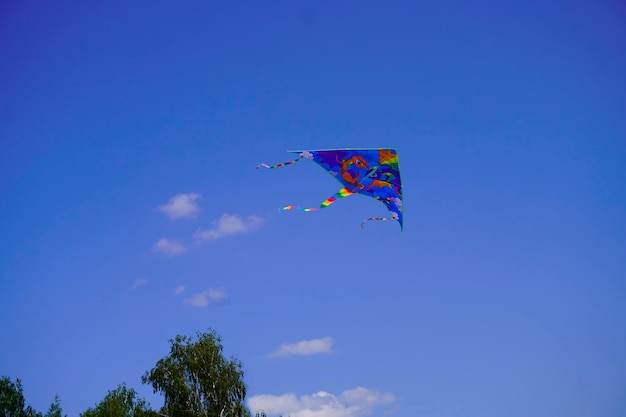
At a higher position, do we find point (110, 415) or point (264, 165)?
point (264, 165)

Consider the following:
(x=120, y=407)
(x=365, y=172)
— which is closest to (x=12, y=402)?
(x=120, y=407)

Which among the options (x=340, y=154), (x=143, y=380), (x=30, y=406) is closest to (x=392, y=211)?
(x=340, y=154)

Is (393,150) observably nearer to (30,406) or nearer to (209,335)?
(209,335)

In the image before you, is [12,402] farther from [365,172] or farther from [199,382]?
[365,172]

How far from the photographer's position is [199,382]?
3450 cm

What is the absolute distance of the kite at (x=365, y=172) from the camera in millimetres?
18078

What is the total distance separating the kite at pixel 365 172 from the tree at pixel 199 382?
19322mm

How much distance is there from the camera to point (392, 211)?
19.7m

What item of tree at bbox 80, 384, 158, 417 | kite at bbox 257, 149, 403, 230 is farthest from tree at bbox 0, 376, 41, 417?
kite at bbox 257, 149, 403, 230

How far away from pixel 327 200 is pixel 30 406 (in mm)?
34168

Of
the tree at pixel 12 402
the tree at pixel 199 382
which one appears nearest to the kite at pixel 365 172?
the tree at pixel 199 382

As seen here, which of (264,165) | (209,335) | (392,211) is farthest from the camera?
(209,335)

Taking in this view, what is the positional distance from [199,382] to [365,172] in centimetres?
2075

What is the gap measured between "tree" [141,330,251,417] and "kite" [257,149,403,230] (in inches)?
761
